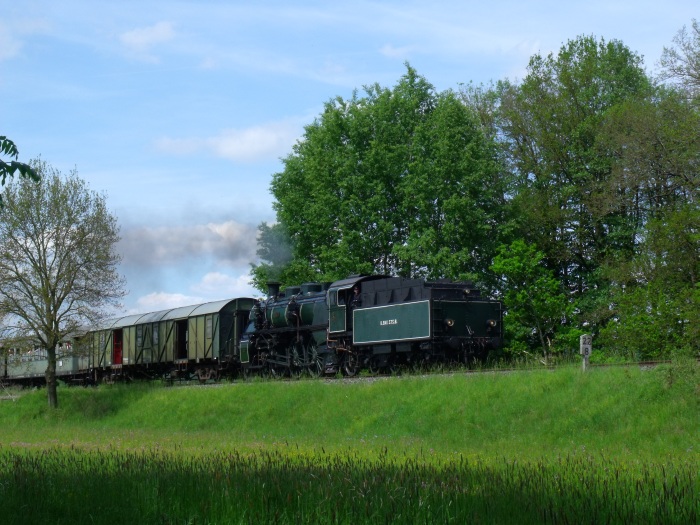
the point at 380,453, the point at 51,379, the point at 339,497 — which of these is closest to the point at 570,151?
the point at 51,379

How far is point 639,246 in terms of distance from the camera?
4362 centimetres

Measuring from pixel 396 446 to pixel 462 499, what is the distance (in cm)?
928

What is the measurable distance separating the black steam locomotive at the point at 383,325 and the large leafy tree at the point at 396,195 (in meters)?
11.0

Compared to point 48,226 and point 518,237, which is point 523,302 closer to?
point 518,237

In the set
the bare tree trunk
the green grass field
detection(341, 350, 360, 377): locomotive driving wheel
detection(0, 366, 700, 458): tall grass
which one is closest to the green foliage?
detection(341, 350, 360, 377): locomotive driving wheel

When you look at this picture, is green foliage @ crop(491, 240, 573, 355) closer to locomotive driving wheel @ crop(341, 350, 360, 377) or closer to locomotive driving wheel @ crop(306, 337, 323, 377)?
locomotive driving wheel @ crop(306, 337, 323, 377)

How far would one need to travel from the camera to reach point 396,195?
47.6m

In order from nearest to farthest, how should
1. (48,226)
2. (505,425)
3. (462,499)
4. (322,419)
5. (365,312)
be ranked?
(462,499)
(505,425)
(322,419)
(365,312)
(48,226)

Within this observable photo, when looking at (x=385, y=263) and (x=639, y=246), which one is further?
(x=385, y=263)

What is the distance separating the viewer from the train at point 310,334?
29250mm

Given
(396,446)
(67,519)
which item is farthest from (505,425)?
(67,519)

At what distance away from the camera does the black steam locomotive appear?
94.9ft

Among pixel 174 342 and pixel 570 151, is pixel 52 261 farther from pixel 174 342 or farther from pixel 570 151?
pixel 570 151

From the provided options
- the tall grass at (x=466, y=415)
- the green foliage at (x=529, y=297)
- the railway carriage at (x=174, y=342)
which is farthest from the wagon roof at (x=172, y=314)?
the green foliage at (x=529, y=297)
